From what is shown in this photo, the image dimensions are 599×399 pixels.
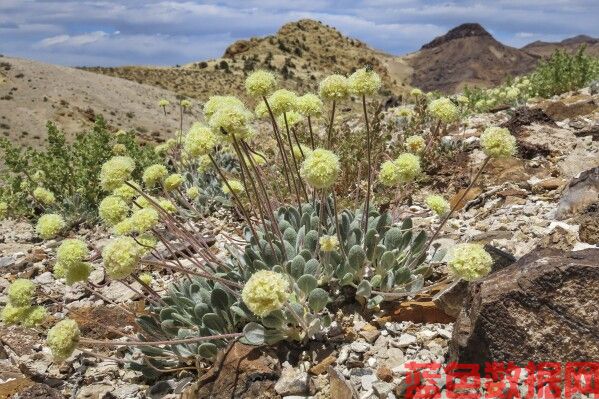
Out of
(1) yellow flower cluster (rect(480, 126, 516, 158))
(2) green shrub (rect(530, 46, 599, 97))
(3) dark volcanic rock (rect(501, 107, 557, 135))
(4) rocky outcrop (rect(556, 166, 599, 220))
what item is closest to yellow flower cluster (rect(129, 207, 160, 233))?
(1) yellow flower cluster (rect(480, 126, 516, 158))

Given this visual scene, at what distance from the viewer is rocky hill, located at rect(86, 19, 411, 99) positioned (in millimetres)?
52281

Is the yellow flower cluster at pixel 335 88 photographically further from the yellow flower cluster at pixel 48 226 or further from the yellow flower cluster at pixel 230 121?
the yellow flower cluster at pixel 48 226

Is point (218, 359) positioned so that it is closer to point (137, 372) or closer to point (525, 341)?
point (137, 372)

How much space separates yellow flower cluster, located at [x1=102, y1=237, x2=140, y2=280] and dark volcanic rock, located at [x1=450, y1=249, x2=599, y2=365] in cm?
206

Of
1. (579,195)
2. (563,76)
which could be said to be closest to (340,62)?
(563,76)

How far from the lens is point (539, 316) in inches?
121

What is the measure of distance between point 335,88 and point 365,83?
0.22 m

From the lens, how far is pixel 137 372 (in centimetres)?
447

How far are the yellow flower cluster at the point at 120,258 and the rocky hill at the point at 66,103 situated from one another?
2274 cm

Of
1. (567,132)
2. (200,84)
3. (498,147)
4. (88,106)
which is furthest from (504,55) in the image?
(498,147)

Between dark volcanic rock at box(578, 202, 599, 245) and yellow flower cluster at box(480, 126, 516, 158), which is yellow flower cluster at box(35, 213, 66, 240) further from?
dark volcanic rock at box(578, 202, 599, 245)

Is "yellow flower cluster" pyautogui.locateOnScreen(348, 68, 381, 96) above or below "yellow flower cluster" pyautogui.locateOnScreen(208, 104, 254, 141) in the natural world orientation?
above

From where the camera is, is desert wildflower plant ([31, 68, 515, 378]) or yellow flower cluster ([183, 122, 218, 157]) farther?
yellow flower cluster ([183, 122, 218, 157])

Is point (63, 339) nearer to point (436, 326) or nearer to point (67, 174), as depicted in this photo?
point (436, 326)
